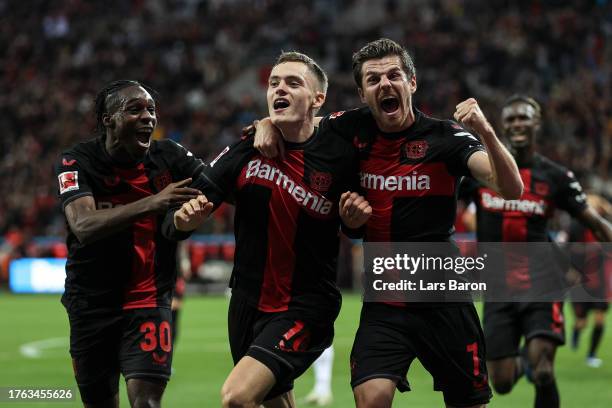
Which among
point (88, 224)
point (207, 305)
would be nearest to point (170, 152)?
point (88, 224)

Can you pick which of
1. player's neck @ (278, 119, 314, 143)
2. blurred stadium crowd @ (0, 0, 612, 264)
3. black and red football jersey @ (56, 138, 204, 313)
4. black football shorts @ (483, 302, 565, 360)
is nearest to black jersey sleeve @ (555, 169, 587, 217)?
black football shorts @ (483, 302, 565, 360)

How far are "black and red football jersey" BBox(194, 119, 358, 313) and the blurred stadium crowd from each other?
55.9 ft

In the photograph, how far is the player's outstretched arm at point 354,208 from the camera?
561cm

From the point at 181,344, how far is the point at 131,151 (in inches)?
382

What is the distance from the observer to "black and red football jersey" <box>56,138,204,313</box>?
21.2 ft

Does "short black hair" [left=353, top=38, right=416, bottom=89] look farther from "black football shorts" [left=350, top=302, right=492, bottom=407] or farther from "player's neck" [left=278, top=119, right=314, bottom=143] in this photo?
"black football shorts" [left=350, top=302, right=492, bottom=407]

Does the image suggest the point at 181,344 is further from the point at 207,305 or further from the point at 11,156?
the point at 11,156

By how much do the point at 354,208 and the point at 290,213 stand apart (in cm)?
54

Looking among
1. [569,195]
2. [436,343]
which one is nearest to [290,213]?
[436,343]

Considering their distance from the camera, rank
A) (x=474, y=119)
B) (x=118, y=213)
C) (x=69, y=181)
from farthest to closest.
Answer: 1. (x=69, y=181)
2. (x=118, y=213)
3. (x=474, y=119)

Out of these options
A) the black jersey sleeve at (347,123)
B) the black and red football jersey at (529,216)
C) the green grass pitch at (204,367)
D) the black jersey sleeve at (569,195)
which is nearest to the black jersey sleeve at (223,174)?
the black jersey sleeve at (347,123)

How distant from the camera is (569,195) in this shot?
8453 millimetres

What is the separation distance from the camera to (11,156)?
3072 cm

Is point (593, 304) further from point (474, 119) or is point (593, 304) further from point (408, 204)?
point (474, 119)
